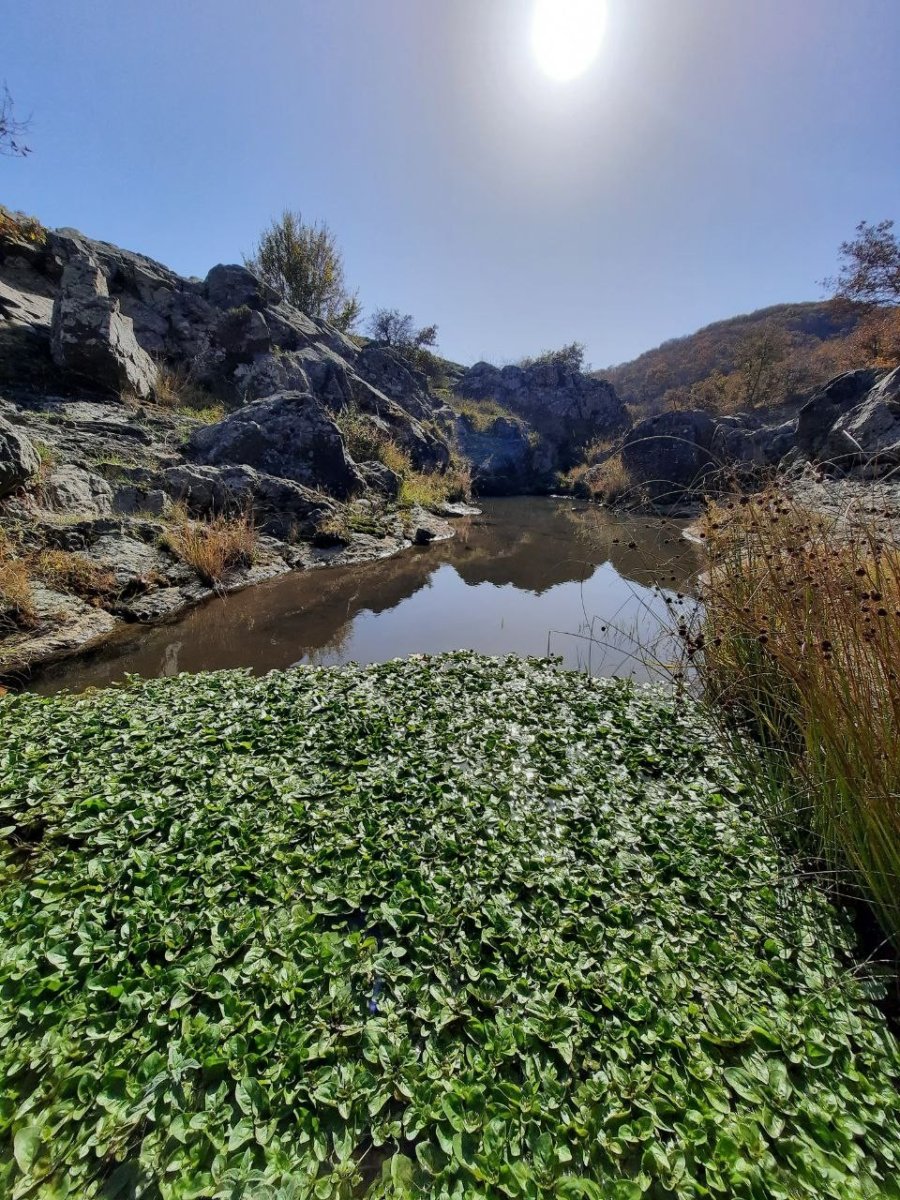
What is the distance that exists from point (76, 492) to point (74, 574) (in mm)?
1914

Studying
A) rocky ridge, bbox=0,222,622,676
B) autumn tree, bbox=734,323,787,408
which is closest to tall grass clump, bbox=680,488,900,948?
rocky ridge, bbox=0,222,622,676

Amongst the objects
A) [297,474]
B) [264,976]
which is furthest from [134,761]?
[297,474]

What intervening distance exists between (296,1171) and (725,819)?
2.38m

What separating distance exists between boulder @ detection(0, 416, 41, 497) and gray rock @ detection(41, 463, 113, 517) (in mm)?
664

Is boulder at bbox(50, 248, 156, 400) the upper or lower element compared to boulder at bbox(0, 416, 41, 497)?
upper

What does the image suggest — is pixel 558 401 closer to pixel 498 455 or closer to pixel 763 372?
pixel 498 455

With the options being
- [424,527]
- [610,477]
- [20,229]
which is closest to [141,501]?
[424,527]

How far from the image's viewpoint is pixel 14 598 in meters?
4.84

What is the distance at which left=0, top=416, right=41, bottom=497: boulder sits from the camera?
5.45 m

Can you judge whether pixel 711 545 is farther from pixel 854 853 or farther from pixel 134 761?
pixel 134 761

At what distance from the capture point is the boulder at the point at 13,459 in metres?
5.45

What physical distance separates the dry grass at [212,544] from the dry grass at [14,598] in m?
2.11

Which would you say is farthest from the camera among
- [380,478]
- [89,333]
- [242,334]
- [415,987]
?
[242,334]

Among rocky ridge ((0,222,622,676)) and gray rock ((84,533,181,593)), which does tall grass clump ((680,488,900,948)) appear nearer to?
rocky ridge ((0,222,622,676))
